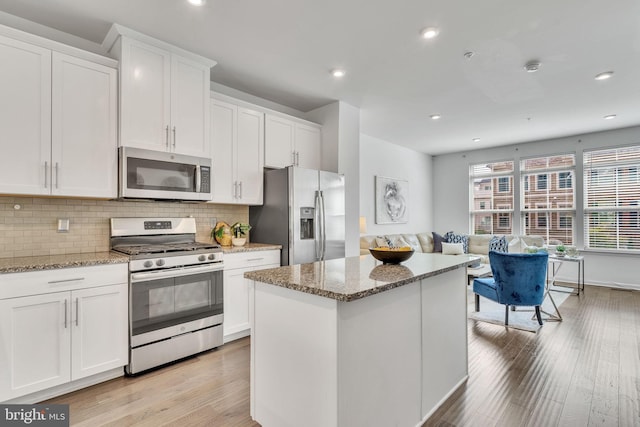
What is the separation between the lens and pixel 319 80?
353cm

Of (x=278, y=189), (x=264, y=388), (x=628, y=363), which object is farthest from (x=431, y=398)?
(x=278, y=189)

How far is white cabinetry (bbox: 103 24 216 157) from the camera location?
2.59 meters

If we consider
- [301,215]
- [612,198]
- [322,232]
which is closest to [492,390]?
[322,232]

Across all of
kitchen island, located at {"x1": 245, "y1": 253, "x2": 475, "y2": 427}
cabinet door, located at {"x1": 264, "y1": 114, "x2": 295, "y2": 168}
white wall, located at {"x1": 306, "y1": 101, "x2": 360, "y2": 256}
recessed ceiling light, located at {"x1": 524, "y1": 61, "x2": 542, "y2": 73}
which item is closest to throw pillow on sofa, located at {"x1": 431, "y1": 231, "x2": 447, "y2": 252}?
white wall, located at {"x1": 306, "y1": 101, "x2": 360, "y2": 256}

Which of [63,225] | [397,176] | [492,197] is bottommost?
[63,225]

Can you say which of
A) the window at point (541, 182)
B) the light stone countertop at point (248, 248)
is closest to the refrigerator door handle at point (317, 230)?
the light stone countertop at point (248, 248)

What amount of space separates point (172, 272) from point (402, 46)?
2.77 meters

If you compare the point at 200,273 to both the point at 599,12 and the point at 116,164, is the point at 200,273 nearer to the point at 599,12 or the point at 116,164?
the point at 116,164

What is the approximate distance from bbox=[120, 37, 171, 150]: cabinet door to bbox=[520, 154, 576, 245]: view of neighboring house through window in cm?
673

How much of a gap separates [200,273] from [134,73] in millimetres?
1759

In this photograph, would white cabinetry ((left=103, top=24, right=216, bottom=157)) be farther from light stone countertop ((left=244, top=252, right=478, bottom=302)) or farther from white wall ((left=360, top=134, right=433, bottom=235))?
white wall ((left=360, top=134, right=433, bottom=235))

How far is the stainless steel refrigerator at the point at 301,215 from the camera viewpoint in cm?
345

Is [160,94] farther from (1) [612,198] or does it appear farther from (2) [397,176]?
(1) [612,198]

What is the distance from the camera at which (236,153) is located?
3.45 metres
